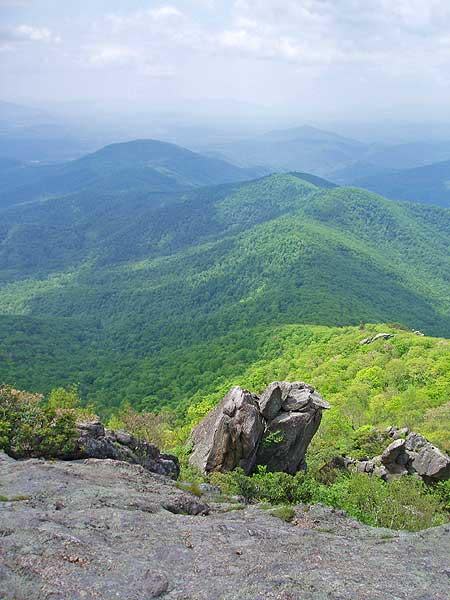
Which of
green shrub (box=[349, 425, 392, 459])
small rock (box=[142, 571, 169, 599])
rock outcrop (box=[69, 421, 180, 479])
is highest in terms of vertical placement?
small rock (box=[142, 571, 169, 599])

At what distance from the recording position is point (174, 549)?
1900cm

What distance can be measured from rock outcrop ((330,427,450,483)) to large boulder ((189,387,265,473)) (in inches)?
377

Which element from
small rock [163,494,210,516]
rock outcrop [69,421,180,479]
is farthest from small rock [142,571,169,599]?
rock outcrop [69,421,180,479]

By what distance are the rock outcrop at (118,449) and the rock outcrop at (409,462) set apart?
16284 mm

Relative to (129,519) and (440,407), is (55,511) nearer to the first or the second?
(129,519)

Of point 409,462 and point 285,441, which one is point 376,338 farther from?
point 285,441

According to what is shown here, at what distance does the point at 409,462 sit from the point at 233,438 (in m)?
15.2

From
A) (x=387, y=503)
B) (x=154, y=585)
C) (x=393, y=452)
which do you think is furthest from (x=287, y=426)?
(x=154, y=585)

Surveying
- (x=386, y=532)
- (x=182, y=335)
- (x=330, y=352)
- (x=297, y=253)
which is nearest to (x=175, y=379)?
(x=330, y=352)

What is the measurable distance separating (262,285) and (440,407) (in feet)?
408

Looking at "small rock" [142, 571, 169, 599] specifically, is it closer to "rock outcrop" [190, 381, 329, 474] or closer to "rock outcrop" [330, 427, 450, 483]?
"rock outcrop" [190, 381, 329, 474]

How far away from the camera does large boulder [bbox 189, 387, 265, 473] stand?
118 feet

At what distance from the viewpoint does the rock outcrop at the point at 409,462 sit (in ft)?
128

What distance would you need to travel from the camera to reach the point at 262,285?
17862cm
